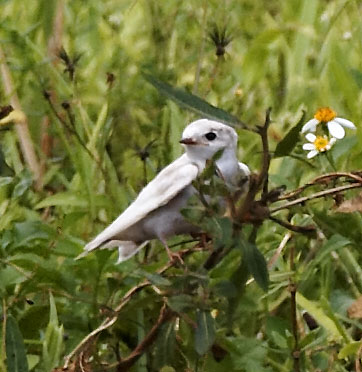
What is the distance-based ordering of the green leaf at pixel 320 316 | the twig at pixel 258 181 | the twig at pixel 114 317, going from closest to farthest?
1. the twig at pixel 258 181
2. the twig at pixel 114 317
3. the green leaf at pixel 320 316

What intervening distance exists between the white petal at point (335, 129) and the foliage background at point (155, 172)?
0.08m

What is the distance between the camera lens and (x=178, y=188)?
1773 millimetres

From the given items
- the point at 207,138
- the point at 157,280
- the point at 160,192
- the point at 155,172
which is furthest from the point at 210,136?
the point at 155,172

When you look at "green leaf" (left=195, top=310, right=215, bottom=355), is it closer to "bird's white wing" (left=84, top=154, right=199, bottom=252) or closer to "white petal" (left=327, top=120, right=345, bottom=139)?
"bird's white wing" (left=84, top=154, right=199, bottom=252)

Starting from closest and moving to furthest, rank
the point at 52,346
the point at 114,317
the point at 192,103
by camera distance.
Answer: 1. the point at 192,103
2. the point at 114,317
3. the point at 52,346

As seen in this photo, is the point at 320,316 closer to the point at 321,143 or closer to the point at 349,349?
the point at 349,349

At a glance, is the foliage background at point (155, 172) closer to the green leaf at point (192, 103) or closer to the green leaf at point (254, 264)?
the green leaf at point (254, 264)

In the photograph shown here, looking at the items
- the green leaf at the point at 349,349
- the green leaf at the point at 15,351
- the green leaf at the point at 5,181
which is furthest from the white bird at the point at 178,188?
the green leaf at the point at 5,181

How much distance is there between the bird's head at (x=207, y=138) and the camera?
1.84 metres

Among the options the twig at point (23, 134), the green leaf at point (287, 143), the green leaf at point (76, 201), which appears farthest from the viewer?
the twig at point (23, 134)

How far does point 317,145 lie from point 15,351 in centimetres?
72

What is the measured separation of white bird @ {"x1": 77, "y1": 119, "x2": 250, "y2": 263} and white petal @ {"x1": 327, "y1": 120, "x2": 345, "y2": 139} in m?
0.41

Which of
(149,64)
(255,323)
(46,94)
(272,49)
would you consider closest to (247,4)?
(272,49)

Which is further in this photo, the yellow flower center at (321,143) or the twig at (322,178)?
the yellow flower center at (321,143)
